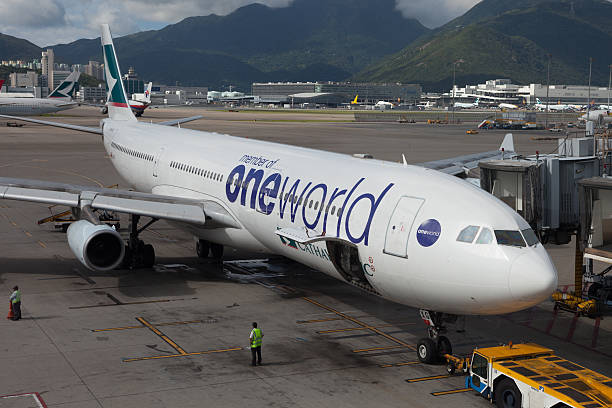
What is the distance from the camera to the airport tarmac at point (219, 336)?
16688 millimetres

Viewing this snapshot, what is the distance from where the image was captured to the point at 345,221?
19.8 meters

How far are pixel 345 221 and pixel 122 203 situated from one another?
11164mm

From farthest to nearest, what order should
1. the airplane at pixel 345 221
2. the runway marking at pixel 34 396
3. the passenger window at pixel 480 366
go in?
the passenger window at pixel 480 366
the airplane at pixel 345 221
the runway marking at pixel 34 396

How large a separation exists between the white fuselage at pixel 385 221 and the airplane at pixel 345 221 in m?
0.03

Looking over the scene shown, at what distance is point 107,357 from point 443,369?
29.5 feet

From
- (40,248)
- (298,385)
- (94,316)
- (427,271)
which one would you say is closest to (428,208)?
(427,271)

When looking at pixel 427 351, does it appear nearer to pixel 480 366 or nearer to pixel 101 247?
pixel 480 366

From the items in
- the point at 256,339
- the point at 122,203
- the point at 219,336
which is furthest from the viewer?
the point at 122,203

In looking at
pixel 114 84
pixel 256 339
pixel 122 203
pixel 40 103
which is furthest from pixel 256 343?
pixel 40 103

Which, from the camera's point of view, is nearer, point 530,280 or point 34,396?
point 530,280

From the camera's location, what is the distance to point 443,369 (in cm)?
1845

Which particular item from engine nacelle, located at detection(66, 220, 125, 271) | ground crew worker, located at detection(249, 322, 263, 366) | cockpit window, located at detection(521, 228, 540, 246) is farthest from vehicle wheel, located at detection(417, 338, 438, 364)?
engine nacelle, located at detection(66, 220, 125, 271)

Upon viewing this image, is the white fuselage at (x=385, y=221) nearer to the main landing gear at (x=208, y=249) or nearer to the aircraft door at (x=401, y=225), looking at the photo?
the aircraft door at (x=401, y=225)

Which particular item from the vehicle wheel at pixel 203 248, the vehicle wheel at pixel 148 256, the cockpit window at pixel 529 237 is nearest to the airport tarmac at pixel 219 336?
Answer: the vehicle wheel at pixel 148 256
